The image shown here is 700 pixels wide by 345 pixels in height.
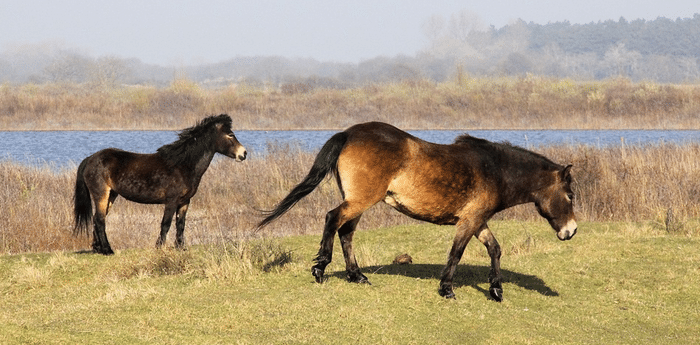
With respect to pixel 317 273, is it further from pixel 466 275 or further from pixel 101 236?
pixel 101 236

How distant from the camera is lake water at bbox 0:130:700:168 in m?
35.8

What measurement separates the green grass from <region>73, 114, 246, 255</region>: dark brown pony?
63cm

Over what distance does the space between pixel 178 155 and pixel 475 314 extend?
18.1 feet

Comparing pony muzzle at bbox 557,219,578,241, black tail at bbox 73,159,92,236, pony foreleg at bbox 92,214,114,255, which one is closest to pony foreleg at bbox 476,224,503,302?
pony muzzle at bbox 557,219,578,241

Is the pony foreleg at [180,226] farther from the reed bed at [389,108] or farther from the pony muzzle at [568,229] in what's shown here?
the reed bed at [389,108]

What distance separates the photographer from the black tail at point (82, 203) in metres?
11.5

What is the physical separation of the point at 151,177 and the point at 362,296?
15.3ft

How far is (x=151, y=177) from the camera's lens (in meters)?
11.1

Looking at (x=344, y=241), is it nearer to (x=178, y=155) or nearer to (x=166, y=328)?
(x=166, y=328)

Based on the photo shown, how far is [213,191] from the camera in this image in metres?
20.9

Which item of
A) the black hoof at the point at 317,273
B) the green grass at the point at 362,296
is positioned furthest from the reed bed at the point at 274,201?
the black hoof at the point at 317,273

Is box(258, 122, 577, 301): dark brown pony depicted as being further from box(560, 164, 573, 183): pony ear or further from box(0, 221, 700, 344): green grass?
box(0, 221, 700, 344): green grass

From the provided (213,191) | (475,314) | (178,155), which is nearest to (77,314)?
(475,314)

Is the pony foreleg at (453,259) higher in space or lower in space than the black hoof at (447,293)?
higher
